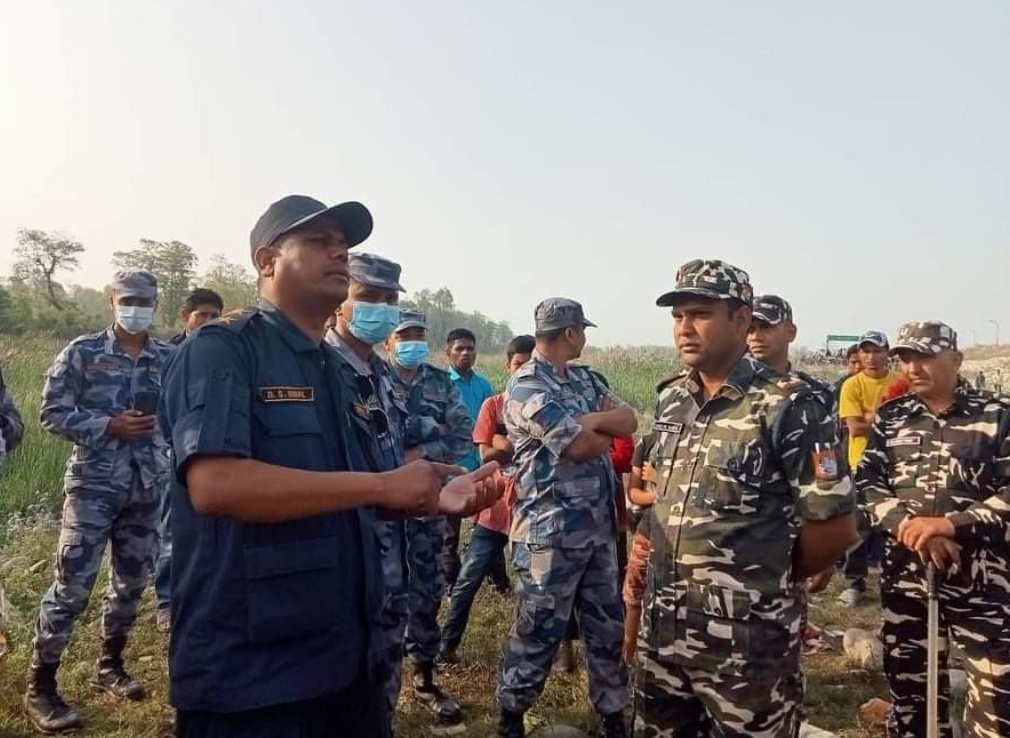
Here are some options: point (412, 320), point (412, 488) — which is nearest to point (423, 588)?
Result: point (412, 320)

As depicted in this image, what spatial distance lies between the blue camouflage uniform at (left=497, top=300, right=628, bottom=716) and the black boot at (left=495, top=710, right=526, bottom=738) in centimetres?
5

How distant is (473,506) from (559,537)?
68.2 inches

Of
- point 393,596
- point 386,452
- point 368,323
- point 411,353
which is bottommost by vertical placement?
point 393,596

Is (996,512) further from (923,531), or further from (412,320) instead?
(412,320)

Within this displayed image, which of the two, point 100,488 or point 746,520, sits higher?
point 746,520

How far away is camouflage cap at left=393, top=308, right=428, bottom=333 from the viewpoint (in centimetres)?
479

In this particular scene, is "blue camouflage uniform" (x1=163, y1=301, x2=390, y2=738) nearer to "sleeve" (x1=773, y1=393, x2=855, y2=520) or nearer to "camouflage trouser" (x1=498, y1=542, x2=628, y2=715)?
"sleeve" (x1=773, y1=393, x2=855, y2=520)

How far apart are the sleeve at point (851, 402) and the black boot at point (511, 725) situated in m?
4.26

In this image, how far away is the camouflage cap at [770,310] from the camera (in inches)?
173

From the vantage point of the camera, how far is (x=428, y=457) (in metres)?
4.34

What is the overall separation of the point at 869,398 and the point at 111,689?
6.18 m

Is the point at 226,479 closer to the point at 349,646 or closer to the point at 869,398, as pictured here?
the point at 349,646

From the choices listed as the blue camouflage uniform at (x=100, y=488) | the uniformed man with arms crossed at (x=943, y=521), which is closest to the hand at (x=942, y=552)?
the uniformed man with arms crossed at (x=943, y=521)

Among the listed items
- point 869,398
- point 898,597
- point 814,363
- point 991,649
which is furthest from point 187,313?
point 814,363
